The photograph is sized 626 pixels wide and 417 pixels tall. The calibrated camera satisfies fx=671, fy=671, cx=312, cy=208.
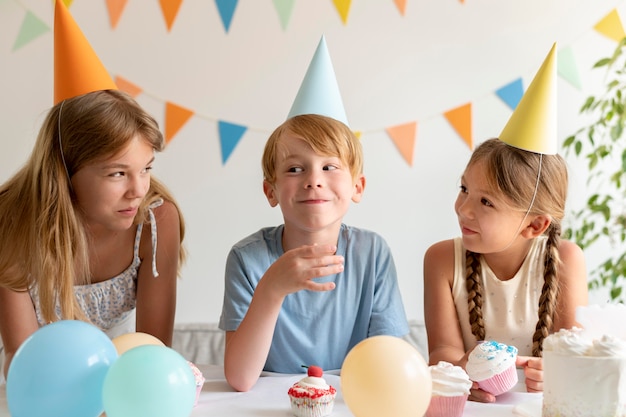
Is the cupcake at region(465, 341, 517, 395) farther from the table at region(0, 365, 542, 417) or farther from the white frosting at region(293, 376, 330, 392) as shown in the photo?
the white frosting at region(293, 376, 330, 392)

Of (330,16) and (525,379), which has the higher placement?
(330,16)

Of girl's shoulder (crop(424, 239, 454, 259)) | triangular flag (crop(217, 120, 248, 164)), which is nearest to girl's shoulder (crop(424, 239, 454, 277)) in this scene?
girl's shoulder (crop(424, 239, 454, 259))

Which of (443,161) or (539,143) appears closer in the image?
(539,143)

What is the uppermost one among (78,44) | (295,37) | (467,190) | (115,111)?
(295,37)

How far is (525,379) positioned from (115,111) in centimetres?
92

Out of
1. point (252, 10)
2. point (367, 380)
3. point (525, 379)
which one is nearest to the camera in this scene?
point (367, 380)

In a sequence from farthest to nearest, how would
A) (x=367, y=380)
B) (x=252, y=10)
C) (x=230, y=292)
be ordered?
(x=252, y=10), (x=230, y=292), (x=367, y=380)

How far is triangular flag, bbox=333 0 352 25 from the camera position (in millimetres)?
2068

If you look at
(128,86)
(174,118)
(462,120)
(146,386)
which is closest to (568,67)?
(462,120)

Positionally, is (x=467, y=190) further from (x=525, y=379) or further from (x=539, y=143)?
(x=525, y=379)

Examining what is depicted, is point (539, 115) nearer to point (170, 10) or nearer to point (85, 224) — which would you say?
point (85, 224)

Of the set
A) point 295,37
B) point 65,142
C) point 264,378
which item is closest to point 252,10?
point 295,37

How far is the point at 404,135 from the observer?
6.84 feet

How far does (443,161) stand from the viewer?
2.11 metres
